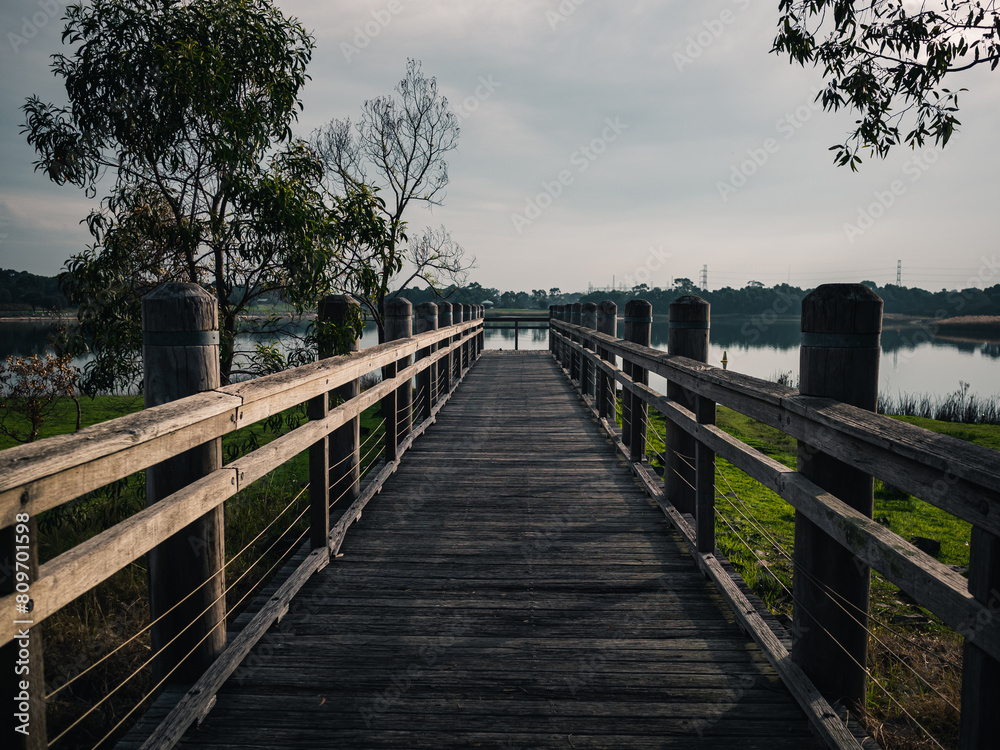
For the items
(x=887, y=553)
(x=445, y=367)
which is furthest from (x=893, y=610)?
(x=445, y=367)

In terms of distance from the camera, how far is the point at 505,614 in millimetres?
3051

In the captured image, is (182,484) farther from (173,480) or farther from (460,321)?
(460,321)

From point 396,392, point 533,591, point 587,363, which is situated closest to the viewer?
point 533,591

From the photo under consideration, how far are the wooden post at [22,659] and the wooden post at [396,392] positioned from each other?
3904 mm

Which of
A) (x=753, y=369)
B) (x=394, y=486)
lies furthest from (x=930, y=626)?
(x=753, y=369)

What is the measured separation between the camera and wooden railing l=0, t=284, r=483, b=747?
4.35 ft

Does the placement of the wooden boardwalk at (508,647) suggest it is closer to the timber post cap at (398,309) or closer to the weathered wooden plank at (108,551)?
the weathered wooden plank at (108,551)

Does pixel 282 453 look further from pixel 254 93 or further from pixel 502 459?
pixel 254 93

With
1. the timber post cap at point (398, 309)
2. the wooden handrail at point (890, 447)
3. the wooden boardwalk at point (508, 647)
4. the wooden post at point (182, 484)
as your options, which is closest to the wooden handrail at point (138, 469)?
the wooden post at point (182, 484)

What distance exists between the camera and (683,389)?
425cm

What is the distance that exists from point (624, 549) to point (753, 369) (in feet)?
123

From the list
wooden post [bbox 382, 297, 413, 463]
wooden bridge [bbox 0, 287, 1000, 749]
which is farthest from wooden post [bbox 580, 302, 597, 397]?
wooden bridge [bbox 0, 287, 1000, 749]

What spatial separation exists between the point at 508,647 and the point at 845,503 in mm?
1478

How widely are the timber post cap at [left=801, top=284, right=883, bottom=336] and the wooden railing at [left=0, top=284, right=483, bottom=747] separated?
7.03 feet
